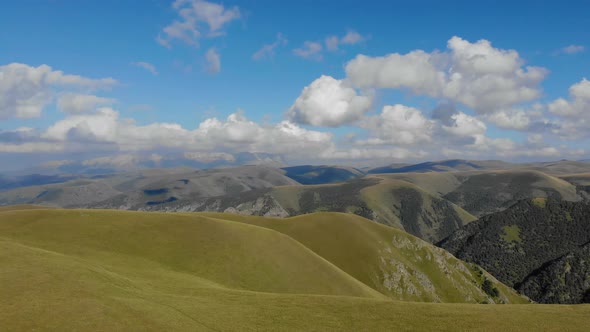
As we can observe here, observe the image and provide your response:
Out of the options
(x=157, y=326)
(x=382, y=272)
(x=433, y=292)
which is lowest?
(x=433, y=292)

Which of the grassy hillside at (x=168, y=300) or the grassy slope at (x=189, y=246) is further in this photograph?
the grassy slope at (x=189, y=246)

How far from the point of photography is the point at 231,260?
11175cm

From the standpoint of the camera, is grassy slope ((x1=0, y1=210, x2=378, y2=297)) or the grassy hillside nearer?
the grassy hillside

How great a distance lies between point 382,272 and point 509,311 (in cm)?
14074

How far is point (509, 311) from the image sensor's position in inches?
2060

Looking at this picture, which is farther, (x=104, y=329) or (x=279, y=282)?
(x=279, y=282)

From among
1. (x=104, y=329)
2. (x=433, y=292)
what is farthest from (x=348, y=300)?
(x=433, y=292)

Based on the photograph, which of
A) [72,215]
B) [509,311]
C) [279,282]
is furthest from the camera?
[72,215]

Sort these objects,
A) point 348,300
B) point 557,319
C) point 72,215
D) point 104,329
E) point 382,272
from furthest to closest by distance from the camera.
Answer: point 382,272 → point 72,215 → point 348,300 → point 557,319 → point 104,329

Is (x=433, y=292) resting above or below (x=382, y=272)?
below

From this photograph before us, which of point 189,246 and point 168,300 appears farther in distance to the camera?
point 189,246

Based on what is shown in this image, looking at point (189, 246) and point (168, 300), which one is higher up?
point (168, 300)

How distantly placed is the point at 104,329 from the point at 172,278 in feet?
138

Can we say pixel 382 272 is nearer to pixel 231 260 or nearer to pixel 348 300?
pixel 231 260
